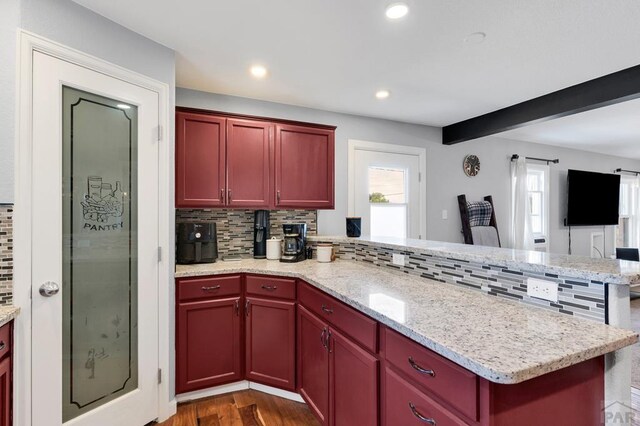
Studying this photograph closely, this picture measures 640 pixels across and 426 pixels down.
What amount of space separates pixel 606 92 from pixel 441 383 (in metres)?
2.80

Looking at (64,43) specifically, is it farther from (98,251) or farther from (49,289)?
(49,289)

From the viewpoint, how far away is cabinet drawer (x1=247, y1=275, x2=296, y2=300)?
2.21m

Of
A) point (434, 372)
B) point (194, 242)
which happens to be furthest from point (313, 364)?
point (194, 242)

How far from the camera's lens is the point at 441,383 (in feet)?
3.33

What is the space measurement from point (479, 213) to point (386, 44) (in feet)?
9.60

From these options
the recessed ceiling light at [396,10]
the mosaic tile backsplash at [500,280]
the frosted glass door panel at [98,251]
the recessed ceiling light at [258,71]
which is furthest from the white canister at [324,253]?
the recessed ceiling light at [396,10]

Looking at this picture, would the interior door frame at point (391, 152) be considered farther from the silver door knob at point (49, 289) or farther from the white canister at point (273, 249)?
the silver door knob at point (49, 289)

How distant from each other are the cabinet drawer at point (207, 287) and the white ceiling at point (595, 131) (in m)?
3.78

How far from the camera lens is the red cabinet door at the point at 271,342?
7.17 ft

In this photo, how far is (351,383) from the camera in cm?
153

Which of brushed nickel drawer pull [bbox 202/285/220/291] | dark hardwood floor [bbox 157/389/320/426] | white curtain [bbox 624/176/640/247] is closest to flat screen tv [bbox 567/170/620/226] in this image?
white curtain [bbox 624/176/640/247]

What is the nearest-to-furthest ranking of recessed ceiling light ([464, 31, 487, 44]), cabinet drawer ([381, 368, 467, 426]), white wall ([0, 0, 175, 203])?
cabinet drawer ([381, 368, 467, 426]), white wall ([0, 0, 175, 203]), recessed ceiling light ([464, 31, 487, 44])

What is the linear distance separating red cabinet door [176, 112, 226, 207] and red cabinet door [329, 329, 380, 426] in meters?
1.48

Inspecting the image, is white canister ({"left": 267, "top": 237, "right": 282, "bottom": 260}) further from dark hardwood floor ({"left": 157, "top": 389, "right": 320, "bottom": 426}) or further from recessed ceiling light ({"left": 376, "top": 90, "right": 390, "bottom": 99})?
recessed ceiling light ({"left": 376, "top": 90, "right": 390, "bottom": 99})
